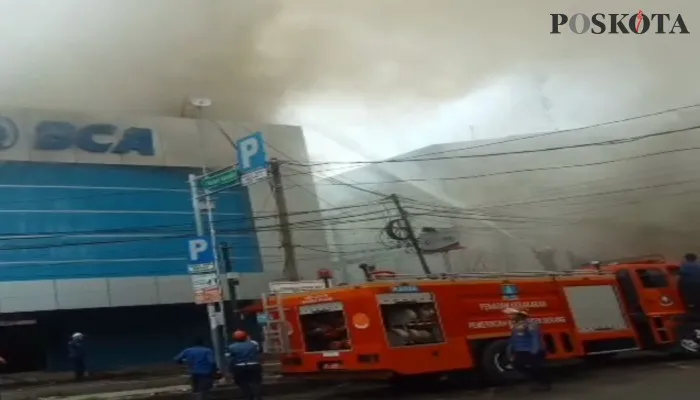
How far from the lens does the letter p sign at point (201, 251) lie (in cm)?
1219

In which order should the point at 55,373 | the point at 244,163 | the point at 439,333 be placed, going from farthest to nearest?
the point at 55,373
the point at 244,163
the point at 439,333

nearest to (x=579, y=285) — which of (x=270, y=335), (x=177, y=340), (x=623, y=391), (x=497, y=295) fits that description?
(x=497, y=295)

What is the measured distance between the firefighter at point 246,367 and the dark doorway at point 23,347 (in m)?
13.9

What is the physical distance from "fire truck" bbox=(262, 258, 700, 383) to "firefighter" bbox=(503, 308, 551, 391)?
0.90m

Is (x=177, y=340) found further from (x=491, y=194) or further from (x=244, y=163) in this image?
(x=491, y=194)

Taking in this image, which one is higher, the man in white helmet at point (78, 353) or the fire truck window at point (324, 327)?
the man in white helmet at point (78, 353)

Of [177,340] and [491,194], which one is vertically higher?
[491,194]

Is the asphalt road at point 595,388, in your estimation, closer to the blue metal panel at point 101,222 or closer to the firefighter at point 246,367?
the firefighter at point 246,367

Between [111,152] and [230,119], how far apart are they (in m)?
5.94

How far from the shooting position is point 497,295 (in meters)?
11.1

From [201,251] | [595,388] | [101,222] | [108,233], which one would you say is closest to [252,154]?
[201,251]

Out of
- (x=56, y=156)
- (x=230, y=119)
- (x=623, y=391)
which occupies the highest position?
(x=230, y=119)

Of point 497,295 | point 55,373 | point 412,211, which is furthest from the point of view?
point 412,211

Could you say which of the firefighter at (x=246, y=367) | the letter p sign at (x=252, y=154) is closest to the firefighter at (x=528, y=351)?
the firefighter at (x=246, y=367)
